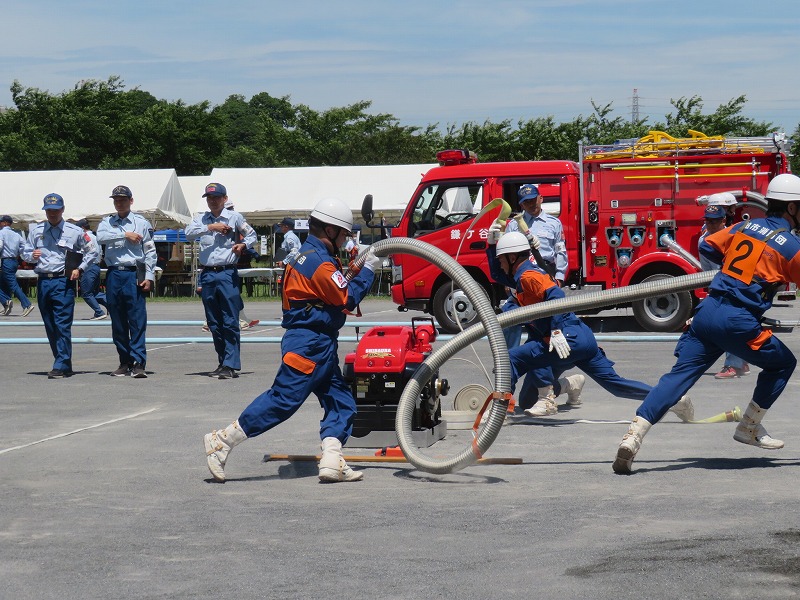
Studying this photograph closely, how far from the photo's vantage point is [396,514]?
6266 millimetres

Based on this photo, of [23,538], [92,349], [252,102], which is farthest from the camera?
[252,102]

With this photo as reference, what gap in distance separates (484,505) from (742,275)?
2.26 metres

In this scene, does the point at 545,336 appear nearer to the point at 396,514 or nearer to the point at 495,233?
the point at 495,233

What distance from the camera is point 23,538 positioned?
19.1 ft

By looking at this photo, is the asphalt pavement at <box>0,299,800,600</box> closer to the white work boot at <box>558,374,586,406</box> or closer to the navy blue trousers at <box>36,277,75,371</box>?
the white work boot at <box>558,374,586,406</box>

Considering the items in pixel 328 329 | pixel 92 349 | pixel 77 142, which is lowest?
pixel 92 349

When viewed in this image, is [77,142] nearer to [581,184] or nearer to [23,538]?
[581,184]

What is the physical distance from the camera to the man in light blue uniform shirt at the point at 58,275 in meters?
12.9

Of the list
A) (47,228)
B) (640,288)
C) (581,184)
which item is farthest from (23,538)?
(581,184)

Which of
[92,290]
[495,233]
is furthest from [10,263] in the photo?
[495,233]

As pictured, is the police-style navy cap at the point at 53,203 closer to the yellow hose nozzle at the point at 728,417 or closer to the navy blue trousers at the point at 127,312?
the navy blue trousers at the point at 127,312

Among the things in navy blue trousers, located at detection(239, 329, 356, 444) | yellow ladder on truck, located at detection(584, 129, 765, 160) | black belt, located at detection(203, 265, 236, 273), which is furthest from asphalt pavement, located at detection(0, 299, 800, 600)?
yellow ladder on truck, located at detection(584, 129, 765, 160)

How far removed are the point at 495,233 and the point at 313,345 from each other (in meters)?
2.53

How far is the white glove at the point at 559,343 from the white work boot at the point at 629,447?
140 cm
